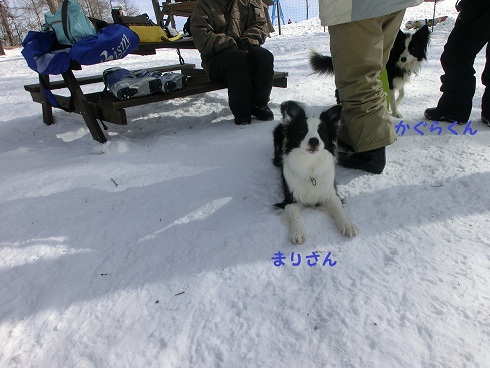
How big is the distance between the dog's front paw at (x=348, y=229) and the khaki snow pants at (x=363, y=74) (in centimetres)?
68

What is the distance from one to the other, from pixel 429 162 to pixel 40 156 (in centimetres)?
338

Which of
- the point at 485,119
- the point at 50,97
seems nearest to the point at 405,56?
the point at 485,119

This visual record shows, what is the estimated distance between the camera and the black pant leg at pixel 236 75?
3178mm

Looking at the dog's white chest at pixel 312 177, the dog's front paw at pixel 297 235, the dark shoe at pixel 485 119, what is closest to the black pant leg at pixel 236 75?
the dog's white chest at pixel 312 177

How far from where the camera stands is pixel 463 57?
2.76 meters

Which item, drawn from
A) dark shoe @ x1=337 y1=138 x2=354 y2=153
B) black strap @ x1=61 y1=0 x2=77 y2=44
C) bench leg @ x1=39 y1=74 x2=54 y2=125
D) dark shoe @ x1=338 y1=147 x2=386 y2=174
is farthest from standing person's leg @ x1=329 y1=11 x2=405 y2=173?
bench leg @ x1=39 y1=74 x2=54 y2=125

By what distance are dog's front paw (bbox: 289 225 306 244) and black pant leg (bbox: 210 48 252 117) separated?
74.6 inches

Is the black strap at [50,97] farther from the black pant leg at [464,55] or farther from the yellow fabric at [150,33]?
the black pant leg at [464,55]

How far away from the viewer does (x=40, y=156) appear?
3.00 meters

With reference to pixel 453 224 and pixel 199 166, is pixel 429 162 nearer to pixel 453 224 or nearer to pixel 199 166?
pixel 453 224

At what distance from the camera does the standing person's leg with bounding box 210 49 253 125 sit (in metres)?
3.18

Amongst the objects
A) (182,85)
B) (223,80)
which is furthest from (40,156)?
(223,80)

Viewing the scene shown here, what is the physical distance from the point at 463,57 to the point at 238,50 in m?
2.03

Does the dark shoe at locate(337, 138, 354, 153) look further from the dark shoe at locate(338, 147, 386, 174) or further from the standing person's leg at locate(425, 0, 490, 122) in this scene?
the standing person's leg at locate(425, 0, 490, 122)
